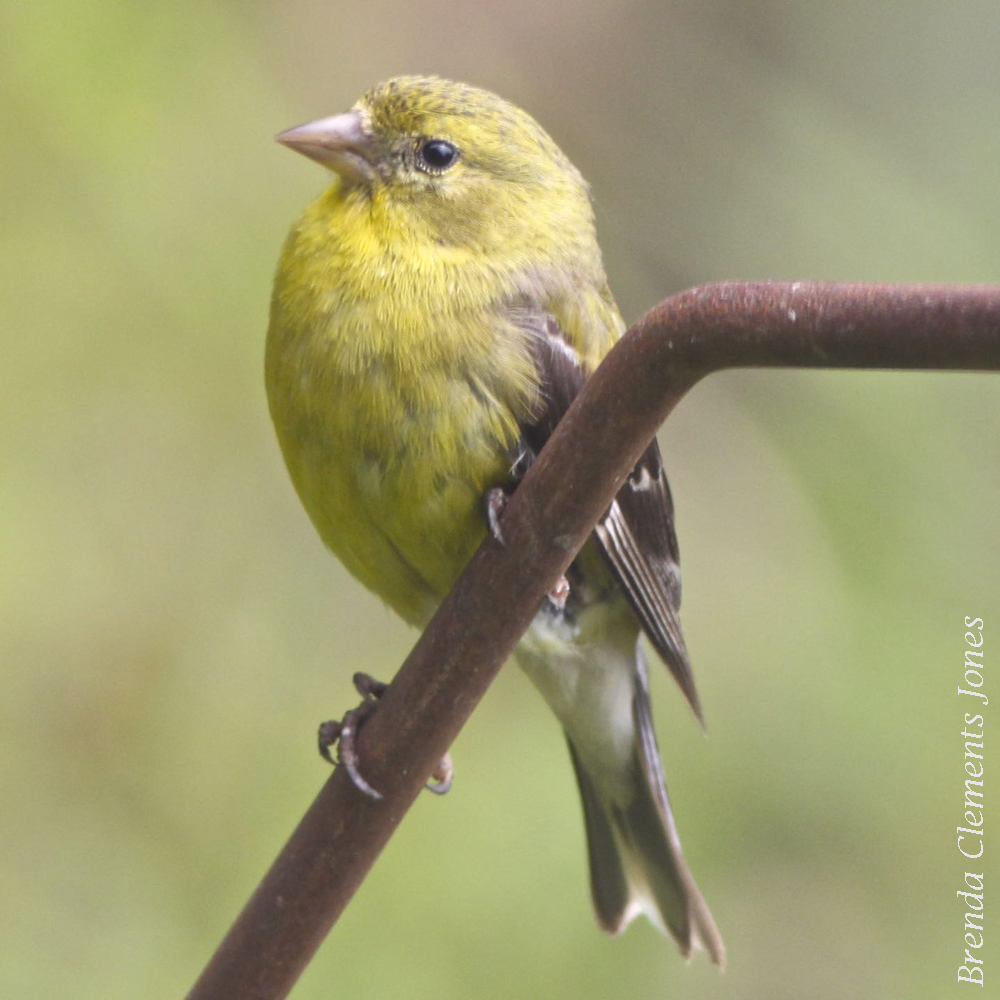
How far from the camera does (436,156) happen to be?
→ 10.7 ft

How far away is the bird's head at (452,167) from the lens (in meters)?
3.13

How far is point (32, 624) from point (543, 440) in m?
1.65

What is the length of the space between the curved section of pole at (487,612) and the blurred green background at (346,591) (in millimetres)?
1825

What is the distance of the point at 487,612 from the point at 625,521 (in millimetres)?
1173

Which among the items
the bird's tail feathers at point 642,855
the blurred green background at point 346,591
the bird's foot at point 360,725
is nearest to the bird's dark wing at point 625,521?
the bird's foot at point 360,725

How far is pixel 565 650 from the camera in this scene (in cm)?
359

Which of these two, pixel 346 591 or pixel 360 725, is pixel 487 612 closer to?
pixel 360 725

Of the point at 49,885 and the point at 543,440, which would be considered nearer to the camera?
the point at 543,440

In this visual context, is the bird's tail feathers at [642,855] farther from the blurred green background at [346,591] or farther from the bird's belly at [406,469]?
the bird's belly at [406,469]

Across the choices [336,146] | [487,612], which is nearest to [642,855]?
[336,146]

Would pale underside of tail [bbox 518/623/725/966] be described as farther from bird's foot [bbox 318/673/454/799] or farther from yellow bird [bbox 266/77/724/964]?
bird's foot [bbox 318/673/454/799]

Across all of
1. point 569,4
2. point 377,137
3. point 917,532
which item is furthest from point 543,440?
point 569,4

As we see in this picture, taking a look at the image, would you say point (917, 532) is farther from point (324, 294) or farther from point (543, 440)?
point (324, 294)

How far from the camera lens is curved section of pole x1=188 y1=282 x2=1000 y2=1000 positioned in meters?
1.62
